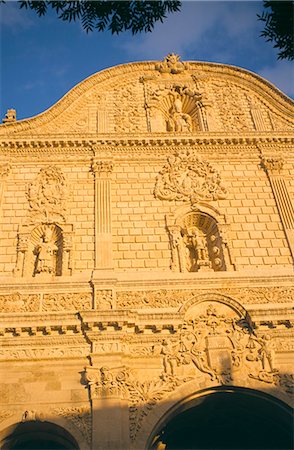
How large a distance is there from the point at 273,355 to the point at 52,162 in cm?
823

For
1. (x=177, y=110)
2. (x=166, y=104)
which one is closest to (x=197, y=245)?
(x=177, y=110)

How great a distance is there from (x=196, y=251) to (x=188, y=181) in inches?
89.2

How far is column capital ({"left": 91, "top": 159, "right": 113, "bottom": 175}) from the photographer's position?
46.2 ft

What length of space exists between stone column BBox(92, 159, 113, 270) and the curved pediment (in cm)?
135

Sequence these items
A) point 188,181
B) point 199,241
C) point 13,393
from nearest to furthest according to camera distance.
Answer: point 13,393
point 199,241
point 188,181

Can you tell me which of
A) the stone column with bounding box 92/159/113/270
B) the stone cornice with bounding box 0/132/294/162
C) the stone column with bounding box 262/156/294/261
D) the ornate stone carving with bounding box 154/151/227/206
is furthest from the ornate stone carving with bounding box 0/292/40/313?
Result: the stone column with bounding box 262/156/294/261

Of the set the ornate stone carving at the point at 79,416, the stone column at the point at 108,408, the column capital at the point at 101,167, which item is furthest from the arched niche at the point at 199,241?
the ornate stone carving at the point at 79,416

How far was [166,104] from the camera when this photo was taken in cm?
1708

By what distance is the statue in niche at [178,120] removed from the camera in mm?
15946

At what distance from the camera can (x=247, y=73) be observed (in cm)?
1733

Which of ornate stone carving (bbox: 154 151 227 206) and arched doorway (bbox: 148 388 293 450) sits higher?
ornate stone carving (bbox: 154 151 227 206)

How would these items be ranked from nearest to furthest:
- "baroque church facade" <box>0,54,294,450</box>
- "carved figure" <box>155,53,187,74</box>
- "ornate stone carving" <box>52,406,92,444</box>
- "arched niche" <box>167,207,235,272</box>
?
"ornate stone carving" <box>52,406,92,444</box>
"baroque church facade" <box>0,54,294,450</box>
"arched niche" <box>167,207,235,272</box>
"carved figure" <box>155,53,187,74</box>

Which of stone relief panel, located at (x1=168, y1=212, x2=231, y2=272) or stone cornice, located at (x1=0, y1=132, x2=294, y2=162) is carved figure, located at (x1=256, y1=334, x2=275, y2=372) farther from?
stone cornice, located at (x1=0, y1=132, x2=294, y2=162)

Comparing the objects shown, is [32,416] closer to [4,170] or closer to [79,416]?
[79,416]
